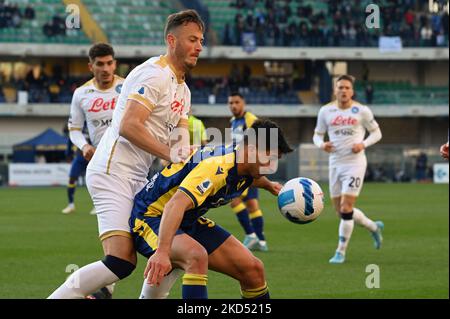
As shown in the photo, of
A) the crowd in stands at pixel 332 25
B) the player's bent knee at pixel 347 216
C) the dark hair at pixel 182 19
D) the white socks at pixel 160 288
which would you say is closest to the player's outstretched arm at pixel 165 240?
the white socks at pixel 160 288

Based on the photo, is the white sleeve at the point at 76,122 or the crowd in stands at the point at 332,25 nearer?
the white sleeve at the point at 76,122

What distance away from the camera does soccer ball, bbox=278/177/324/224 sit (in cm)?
745

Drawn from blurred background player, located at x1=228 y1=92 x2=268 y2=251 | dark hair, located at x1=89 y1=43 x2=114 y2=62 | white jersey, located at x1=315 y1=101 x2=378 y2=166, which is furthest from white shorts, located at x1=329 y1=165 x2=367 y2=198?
dark hair, located at x1=89 y1=43 x2=114 y2=62

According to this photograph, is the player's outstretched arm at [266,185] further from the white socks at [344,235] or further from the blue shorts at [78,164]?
the blue shorts at [78,164]

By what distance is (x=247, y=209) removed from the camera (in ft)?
50.8

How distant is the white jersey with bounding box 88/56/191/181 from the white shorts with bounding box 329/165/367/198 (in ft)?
23.1

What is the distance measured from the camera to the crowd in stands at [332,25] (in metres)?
51.8

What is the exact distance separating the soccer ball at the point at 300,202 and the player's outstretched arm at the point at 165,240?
1.11 metres

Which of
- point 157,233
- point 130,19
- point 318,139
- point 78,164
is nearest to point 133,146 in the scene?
point 157,233

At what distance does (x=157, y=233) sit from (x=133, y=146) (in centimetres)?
81

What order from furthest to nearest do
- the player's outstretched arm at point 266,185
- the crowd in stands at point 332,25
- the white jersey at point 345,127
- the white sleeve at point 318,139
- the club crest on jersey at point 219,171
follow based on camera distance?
the crowd in stands at point 332,25, the white sleeve at point 318,139, the white jersey at point 345,127, the player's outstretched arm at point 266,185, the club crest on jersey at point 219,171

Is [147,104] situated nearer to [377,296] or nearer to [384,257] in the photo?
[377,296]

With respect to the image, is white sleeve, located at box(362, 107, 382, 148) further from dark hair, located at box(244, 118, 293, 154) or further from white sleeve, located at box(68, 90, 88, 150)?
dark hair, located at box(244, 118, 293, 154)

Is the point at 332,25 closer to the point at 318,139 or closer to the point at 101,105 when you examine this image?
the point at 318,139
